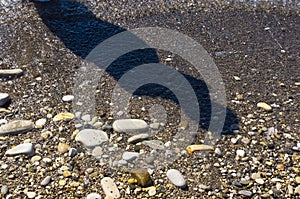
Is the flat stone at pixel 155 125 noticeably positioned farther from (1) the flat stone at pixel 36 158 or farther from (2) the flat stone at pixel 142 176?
(1) the flat stone at pixel 36 158

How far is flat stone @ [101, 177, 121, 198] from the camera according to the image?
2240 millimetres

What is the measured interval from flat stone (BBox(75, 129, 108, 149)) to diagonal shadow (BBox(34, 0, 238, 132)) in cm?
45

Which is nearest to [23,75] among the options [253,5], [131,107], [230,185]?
[131,107]

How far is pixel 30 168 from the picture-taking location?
7.73ft

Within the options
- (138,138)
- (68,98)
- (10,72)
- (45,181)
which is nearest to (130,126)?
(138,138)

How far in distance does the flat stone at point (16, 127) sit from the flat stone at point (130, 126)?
0.50 m

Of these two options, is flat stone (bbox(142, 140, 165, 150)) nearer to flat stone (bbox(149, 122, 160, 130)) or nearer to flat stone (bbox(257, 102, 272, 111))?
flat stone (bbox(149, 122, 160, 130))

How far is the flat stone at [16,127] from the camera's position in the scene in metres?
2.56

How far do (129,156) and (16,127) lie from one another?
0.70m

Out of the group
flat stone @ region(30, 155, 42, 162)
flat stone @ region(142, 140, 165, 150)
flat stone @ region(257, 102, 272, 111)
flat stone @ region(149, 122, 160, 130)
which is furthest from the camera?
flat stone @ region(257, 102, 272, 111)

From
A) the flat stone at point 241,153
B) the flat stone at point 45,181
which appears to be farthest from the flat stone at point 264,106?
the flat stone at point 45,181

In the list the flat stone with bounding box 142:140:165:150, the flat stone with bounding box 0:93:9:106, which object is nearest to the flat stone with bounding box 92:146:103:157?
the flat stone with bounding box 142:140:165:150

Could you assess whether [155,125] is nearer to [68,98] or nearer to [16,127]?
[68,98]

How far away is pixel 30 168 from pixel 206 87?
4.12 feet
